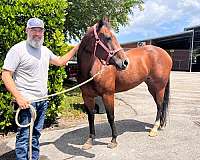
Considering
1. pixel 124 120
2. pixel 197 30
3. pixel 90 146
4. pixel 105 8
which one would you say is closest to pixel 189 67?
pixel 197 30

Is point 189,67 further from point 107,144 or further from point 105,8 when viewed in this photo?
point 107,144

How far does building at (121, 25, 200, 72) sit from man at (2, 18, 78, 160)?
32468 mm

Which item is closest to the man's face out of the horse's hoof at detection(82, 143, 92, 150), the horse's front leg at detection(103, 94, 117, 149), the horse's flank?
the horse's flank

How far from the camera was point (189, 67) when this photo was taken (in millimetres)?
36781

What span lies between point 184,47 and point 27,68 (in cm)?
3755

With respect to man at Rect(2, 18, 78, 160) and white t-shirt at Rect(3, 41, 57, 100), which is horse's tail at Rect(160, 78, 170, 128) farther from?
white t-shirt at Rect(3, 41, 57, 100)

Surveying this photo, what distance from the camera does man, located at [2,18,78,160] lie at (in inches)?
164

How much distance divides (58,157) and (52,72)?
2131mm

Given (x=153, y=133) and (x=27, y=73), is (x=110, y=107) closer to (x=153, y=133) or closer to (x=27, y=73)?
(x=153, y=133)

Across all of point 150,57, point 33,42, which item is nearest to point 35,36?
point 33,42

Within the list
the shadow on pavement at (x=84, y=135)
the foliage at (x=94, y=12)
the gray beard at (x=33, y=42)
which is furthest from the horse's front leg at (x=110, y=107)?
the foliage at (x=94, y=12)

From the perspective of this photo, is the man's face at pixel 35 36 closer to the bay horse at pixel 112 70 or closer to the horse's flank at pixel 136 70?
the bay horse at pixel 112 70

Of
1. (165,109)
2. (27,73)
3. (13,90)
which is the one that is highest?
(27,73)

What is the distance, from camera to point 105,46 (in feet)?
17.6
